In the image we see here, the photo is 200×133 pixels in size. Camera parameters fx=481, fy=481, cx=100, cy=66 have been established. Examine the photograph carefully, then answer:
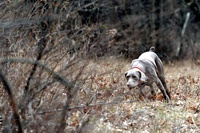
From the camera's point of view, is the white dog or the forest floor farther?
the white dog

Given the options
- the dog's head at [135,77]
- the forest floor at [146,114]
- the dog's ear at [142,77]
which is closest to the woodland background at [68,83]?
the forest floor at [146,114]

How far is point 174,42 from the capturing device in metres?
21.1

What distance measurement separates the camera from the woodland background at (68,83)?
14.7 feet

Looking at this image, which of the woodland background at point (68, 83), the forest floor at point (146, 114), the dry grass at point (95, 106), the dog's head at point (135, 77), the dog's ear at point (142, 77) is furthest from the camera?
the dog's ear at point (142, 77)

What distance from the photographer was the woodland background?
14.7 ft

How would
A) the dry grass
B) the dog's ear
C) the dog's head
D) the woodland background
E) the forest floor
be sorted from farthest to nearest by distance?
the dog's ear, the dog's head, the forest floor, the dry grass, the woodland background

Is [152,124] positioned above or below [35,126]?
below

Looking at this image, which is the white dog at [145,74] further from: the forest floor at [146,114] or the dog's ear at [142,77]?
the forest floor at [146,114]

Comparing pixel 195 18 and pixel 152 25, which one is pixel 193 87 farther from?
pixel 195 18

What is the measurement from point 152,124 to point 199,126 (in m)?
0.77

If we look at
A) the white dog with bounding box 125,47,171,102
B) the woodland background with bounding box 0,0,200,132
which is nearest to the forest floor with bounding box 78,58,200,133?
the woodland background with bounding box 0,0,200,132

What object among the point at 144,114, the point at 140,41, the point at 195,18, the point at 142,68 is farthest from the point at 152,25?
the point at 144,114

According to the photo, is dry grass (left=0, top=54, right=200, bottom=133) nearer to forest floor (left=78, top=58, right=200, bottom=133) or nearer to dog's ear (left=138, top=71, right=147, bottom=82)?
forest floor (left=78, top=58, right=200, bottom=133)

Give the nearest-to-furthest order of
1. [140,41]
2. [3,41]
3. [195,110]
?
[3,41] → [195,110] → [140,41]
